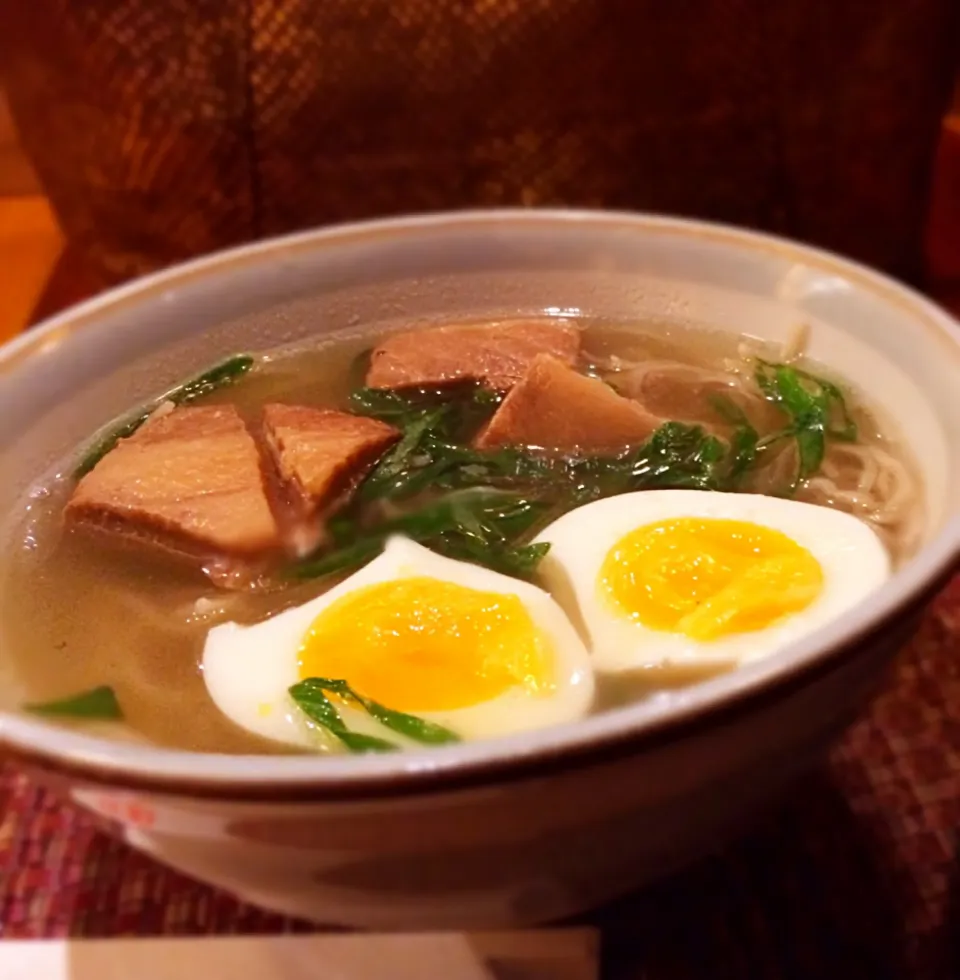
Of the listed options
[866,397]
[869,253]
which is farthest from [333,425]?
[869,253]

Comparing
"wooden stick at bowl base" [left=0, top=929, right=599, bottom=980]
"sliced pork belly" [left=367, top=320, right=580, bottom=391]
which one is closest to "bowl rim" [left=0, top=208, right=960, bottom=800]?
"wooden stick at bowl base" [left=0, top=929, right=599, bottom=980]

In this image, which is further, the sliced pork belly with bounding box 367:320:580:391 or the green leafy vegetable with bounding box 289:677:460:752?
the sliced pork belly with bounding box 367:320:580:391

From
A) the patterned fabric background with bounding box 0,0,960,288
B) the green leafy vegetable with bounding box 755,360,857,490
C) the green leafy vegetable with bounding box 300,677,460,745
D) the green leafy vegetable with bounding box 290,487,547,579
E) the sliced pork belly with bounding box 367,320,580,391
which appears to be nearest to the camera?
the green leafy vegetable with bounding box 300,677,460,745

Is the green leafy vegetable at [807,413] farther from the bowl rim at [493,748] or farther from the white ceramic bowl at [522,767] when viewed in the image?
the bowl rim at [493,748]

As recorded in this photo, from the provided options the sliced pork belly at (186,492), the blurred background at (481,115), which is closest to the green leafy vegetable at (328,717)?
the sliced pork belly at (186,492)

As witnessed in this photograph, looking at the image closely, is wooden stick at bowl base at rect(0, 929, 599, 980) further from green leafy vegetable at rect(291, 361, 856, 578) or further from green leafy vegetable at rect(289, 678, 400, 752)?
green leafy vegetable at rect(291, 361, 856, 578)

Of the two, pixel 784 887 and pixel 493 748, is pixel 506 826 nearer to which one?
pixel 493 748
